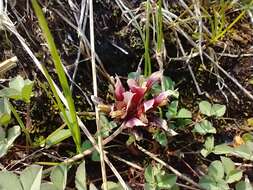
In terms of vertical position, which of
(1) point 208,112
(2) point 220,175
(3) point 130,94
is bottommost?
(2) point 220,175

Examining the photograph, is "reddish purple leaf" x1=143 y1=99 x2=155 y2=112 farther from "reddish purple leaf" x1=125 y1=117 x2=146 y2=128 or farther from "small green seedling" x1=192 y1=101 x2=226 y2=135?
"small green seedling" x1=192 y1=101 x2=226 y2=135

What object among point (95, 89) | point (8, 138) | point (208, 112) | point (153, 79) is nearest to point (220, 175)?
point (208, 112)

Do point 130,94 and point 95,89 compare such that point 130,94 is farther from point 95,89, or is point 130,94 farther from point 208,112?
point 208,112

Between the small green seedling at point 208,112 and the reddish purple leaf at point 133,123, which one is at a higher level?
the reddish purple leaf at point 133,123

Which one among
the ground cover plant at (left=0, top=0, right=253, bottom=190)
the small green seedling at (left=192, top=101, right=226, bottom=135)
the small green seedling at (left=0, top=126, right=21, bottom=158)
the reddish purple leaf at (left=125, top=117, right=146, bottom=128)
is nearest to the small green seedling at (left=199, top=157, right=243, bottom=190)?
the ground cover plant at (left=0, top=0, right=253, bottom=190)

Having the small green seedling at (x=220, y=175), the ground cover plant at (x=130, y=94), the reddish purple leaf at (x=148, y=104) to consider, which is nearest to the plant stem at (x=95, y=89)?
the ground cover plant at (x=130, y=94)

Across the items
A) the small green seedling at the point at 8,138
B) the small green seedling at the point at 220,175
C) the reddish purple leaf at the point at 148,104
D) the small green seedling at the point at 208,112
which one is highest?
the reddish purple leaf at the point at 148,104

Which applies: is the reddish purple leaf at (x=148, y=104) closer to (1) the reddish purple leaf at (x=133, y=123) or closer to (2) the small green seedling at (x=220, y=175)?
(1) the reddish purple leaf at (x=133, y=123)

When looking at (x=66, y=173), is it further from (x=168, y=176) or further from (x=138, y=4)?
(x=138, y=4)
